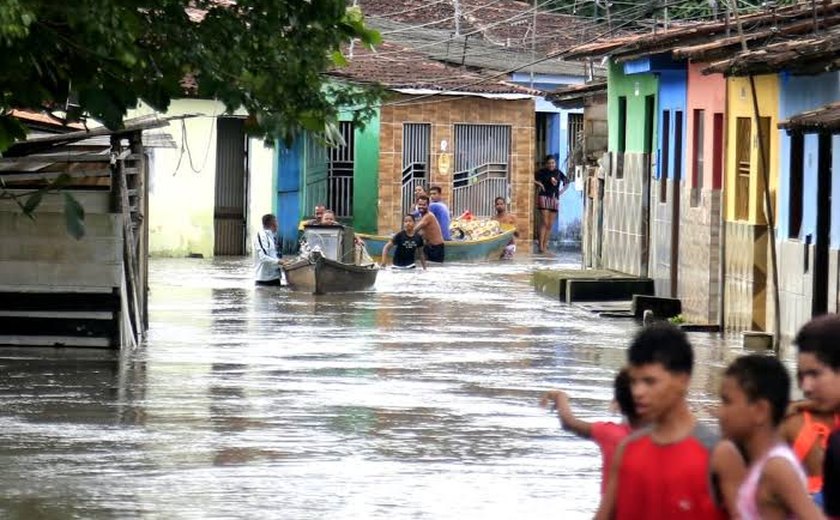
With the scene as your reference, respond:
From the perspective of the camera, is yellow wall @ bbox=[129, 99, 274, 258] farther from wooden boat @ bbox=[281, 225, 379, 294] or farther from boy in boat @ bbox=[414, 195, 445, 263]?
wooden boat @ bbox=[281, 225, 379, 294]

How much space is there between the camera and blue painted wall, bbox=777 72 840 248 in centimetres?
1996

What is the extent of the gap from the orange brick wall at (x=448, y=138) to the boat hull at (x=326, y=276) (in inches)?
394

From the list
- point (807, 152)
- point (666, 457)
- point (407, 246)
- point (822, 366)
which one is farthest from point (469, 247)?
point (666, 457)

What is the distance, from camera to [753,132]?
23.8 meters

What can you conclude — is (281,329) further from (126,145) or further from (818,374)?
(818,374)

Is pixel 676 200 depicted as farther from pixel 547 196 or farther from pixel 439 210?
pixel 547 196

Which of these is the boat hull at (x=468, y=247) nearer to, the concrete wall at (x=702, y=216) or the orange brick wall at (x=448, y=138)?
the orange brick wall at (x=448, y=138)

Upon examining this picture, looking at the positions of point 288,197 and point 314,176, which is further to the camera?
point 314,176

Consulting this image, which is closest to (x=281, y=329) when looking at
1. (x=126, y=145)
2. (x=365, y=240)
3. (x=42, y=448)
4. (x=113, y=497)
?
(x=126, y=145)

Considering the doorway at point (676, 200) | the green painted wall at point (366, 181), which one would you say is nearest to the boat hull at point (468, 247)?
the green painted wall at point (366, 181)

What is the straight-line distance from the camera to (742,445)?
18.7ft

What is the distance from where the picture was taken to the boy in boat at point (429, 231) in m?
38.2

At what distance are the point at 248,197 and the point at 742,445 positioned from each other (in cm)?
3576

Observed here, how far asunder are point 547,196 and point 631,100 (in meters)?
12.6
